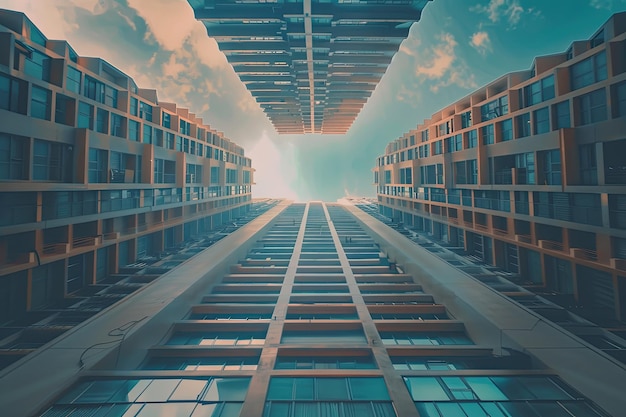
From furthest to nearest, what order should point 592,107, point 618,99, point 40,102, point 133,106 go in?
point 133,106 → point 40,102 → point 592,107 → point 618,99

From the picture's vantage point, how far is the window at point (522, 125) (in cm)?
2392

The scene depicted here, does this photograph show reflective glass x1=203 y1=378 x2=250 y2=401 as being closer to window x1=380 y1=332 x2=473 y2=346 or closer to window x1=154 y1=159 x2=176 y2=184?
window x1=380 y1=332 x2=473 y2=346

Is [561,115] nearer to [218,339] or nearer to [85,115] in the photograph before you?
[218,339]

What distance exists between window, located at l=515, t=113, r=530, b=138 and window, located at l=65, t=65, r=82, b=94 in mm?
38489

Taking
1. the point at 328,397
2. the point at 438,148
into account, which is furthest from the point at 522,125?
the point at 328,397

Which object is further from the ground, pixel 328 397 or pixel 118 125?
pixel 118 125

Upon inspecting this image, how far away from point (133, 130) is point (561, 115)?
39.4 m

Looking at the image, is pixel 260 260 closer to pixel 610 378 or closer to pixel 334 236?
pixel 334 236

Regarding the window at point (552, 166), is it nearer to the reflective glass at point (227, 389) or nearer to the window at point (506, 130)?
the window at point (506, 130)

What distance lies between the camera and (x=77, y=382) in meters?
10.6

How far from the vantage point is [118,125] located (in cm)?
2631

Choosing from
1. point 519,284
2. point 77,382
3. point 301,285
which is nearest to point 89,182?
point 77,382

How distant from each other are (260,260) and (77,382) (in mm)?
22074

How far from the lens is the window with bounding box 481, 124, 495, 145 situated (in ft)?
91.8
